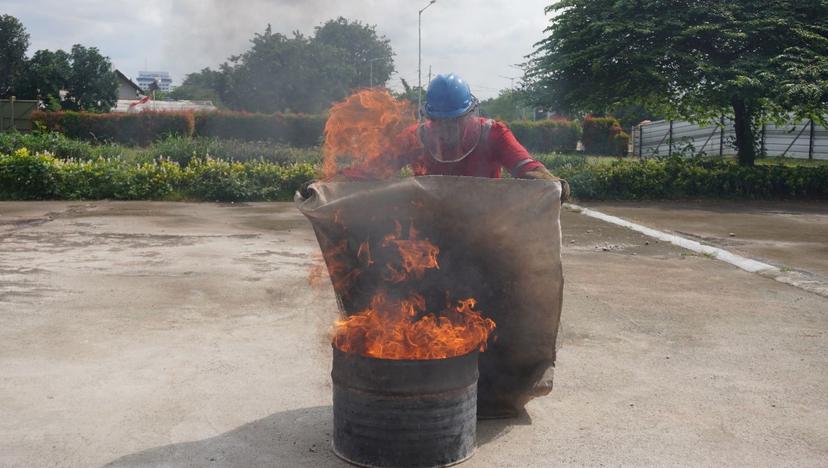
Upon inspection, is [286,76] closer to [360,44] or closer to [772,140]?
[360,44]

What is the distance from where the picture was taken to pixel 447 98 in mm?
4484

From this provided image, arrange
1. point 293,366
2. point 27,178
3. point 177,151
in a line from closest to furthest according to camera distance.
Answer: point 293,366, point 27,178, point 177,151

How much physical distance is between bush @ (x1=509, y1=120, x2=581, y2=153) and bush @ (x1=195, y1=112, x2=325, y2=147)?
373 inches

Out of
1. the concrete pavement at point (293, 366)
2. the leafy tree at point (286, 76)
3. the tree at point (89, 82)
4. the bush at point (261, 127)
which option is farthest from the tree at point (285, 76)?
the concrete pavement at point (293, 366)

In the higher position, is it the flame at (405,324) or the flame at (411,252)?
the flame at (411,252)

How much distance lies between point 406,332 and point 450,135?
131cm

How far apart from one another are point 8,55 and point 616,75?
48.2m

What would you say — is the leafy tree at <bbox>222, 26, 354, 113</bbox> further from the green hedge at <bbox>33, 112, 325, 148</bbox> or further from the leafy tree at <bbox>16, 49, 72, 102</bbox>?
the green hedge at <bbox>33, 112, 325, 148</bbox>

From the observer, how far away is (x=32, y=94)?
5216 cm

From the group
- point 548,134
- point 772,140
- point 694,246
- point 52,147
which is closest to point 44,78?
point 548,134

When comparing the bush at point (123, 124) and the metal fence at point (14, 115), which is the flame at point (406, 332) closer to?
the bush at point (123, 124)

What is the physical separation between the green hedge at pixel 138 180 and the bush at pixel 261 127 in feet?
65.6

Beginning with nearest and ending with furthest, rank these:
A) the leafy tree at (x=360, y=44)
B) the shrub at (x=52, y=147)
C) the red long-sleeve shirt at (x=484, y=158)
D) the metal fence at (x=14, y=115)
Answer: the red long-sleeve shirt at (x=484, y=158) → the shrub at (x=52, y=147) → the metal fence at (x=14, y=115) → the leafy tree at (x=360, y=44)

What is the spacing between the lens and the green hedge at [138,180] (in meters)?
16.2
